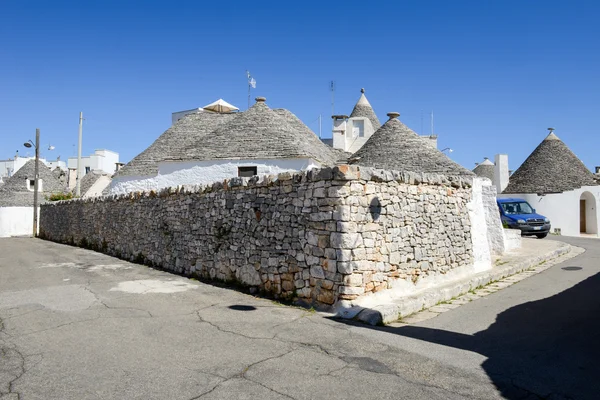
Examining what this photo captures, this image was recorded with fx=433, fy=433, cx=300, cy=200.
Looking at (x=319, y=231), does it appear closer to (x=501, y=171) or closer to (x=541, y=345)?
(x=541, y=345)

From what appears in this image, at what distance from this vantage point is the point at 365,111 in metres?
33.7

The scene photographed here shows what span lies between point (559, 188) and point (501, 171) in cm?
602

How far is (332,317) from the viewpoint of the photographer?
6.69m

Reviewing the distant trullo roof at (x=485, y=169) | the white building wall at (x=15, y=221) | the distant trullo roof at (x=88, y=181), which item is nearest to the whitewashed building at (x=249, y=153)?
the white building wall at (x=15, y=221)

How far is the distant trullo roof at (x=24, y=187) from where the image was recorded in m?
35.9

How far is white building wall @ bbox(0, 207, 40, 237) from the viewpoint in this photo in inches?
1248

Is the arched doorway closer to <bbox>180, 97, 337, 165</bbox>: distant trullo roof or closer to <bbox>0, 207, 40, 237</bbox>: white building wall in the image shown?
→ <bbox>180, 97, 337, 165</bbox>: distant trullo roof

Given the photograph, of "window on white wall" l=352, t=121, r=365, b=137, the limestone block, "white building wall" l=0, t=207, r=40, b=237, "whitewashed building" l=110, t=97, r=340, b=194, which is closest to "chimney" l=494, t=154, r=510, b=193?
"window on white wall" l=352, t=121, r=365, b=137

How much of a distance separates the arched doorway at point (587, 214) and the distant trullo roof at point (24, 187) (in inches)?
1624

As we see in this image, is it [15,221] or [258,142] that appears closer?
[258,142]

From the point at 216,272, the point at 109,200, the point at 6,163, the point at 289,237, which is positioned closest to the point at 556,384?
the point at 289,237

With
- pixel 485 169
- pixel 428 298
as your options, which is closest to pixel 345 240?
pixel 428 298

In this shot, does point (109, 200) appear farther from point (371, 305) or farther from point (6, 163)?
point (6, 163)

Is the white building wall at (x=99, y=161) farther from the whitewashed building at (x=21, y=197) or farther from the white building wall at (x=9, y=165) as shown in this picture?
the whitewashed building at (x=21, y=197)
